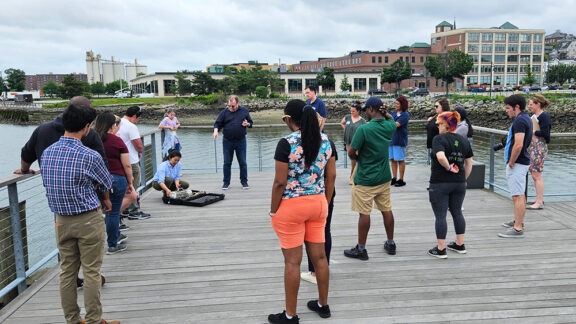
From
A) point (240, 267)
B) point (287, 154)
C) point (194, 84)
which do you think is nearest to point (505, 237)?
point (240, 267)

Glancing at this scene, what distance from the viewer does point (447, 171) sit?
4508 millimetres

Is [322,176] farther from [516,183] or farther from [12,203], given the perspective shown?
[516,183]

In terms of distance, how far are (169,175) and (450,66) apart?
7079cm

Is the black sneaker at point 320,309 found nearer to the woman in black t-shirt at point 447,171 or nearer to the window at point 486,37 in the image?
the woman in black t-shirt at point 447,171

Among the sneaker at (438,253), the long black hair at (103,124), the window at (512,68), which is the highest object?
the window at (512,68)

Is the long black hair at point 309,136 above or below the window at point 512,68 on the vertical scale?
below

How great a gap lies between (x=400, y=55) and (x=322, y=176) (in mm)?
104146

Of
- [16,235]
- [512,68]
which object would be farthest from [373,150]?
[512,68]

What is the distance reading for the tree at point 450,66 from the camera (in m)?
69.9

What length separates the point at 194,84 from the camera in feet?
267

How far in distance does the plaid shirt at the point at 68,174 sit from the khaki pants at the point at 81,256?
0.08m

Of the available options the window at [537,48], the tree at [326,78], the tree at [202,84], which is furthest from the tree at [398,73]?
the window at [537,48]

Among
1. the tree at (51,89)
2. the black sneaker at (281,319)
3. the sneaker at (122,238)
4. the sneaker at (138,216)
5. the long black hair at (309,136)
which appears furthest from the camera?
the tree at (51,89)

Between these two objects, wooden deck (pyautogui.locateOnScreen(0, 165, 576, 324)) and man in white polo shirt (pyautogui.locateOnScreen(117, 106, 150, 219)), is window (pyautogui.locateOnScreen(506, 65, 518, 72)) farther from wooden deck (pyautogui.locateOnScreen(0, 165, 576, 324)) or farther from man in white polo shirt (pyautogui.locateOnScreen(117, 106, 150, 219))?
man in white polo shirt (pyautogui.locateOnScreen(117, 106, 150, 219))
